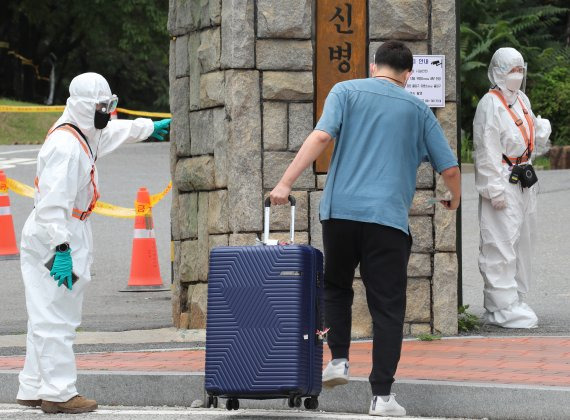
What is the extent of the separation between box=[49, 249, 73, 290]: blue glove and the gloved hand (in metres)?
3.82

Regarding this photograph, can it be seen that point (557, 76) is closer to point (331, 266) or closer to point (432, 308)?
point (432, 308)

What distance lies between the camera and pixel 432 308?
9.50 meters

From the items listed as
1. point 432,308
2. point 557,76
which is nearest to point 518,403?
point 432,308

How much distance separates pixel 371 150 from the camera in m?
6.79

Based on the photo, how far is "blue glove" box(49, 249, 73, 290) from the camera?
277 inches

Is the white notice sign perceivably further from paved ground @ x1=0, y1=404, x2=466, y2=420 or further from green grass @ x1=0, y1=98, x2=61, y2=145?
green grass @ x1=0, y1=98, x2=61, y2=145

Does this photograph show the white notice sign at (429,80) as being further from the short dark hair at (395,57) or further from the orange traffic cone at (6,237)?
the orange traffic cone at (6,237)

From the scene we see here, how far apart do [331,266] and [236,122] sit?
8.12 ft

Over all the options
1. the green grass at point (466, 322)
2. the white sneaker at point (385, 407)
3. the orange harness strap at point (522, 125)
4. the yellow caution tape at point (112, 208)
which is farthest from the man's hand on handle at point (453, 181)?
the yellow caution tape at point (112, 208)

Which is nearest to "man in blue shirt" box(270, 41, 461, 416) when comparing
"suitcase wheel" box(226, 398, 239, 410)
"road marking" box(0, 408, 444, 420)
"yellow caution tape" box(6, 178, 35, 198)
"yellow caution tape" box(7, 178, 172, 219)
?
"road marking" box(0, 408, 444, 420)

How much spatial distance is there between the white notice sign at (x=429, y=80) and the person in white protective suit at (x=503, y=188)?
694 mm

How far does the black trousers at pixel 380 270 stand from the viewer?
6.75 metres

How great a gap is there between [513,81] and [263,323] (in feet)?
13.9

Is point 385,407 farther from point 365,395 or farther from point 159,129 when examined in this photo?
point 159,129
